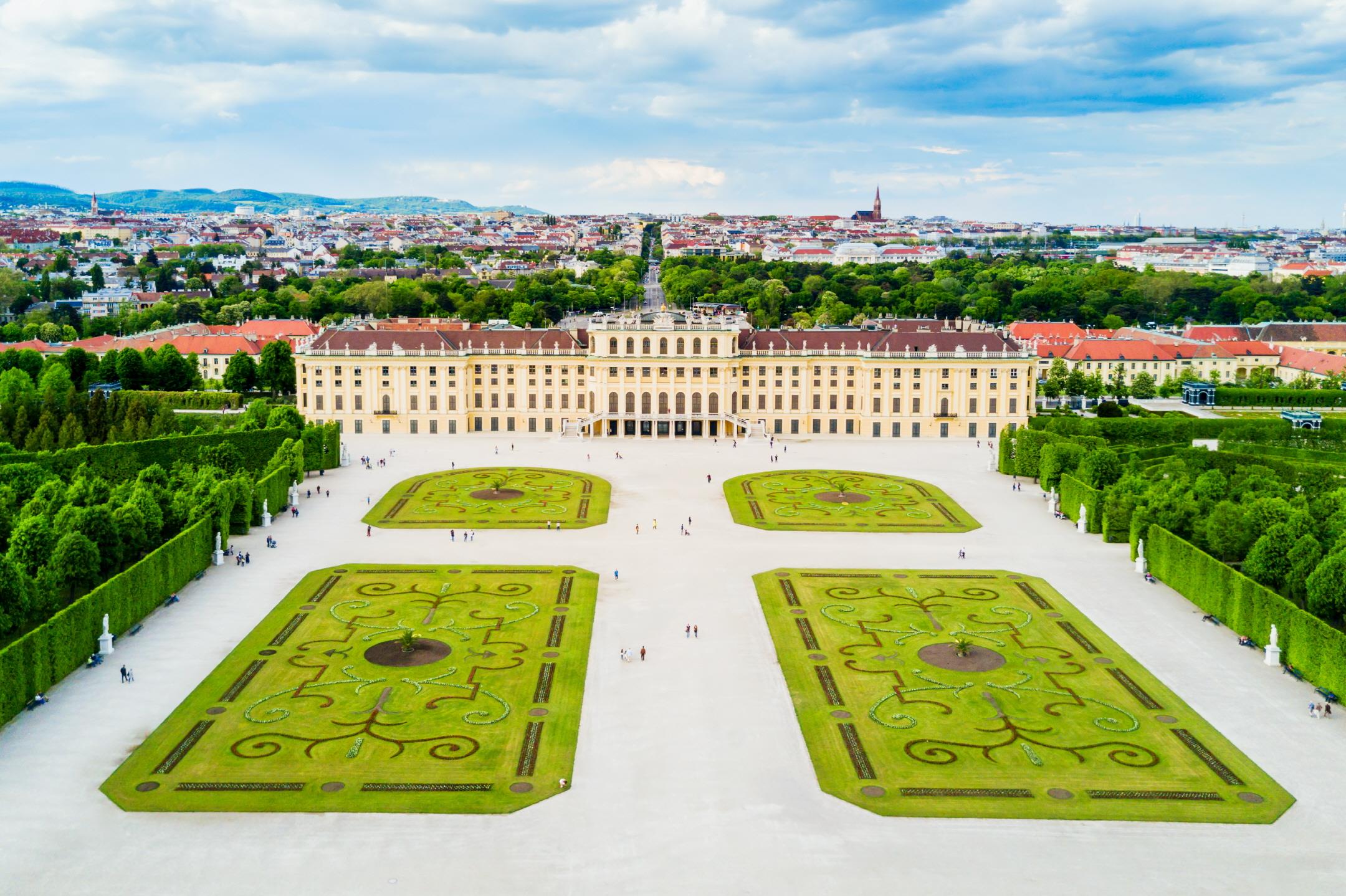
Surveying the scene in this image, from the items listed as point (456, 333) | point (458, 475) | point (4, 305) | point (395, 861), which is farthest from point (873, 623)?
point (4, 305)

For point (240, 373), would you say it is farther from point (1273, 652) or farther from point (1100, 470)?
point (1273, 652)

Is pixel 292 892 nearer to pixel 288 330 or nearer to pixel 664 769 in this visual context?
pixel 664 769

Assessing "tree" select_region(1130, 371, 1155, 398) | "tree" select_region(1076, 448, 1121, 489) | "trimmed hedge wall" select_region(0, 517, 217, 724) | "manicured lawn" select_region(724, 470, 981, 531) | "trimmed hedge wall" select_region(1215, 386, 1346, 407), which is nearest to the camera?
"trimmed hedge wall" select_region(0, 517, 217, 724)

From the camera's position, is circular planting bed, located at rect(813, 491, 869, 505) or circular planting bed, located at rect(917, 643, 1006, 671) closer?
circular planting bed, located at rect(917, 643, 1006, 671)

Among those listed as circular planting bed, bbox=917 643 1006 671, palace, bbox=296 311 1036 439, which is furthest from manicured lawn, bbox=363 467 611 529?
circular planting bed, bbox=917 643 1006 671

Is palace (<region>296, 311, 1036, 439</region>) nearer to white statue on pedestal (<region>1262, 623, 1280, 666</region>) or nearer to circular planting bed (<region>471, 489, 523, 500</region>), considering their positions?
circular planting bed (<region>471, 489, 523, 500</region>)

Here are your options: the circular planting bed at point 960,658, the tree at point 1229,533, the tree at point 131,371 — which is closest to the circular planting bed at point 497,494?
the circular planting bed at point 960,658
